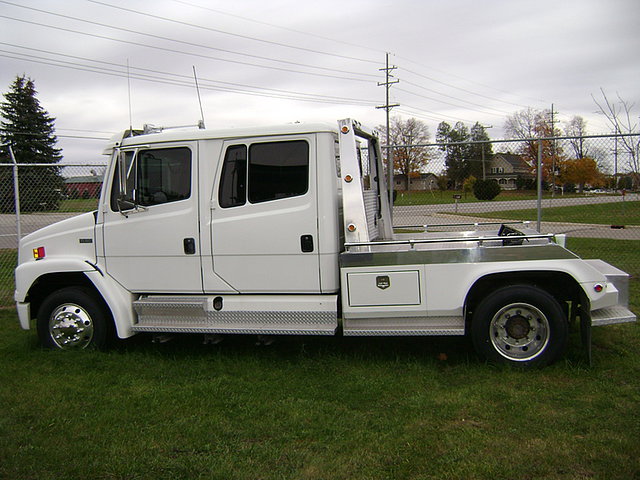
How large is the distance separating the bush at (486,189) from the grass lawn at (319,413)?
3355 millimetres

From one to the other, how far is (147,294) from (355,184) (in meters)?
2.52

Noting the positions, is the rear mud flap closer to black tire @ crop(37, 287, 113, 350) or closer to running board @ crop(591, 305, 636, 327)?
running board @ crop(591, 305, 636, 327)

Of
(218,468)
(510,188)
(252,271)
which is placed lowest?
(218,468)

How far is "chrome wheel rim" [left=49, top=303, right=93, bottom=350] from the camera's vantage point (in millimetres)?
5930

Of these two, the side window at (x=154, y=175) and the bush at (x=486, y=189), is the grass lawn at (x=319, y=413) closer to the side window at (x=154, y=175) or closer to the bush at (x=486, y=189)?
the side window at (x=154, y=175)

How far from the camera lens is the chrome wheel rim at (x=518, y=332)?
5.04 m

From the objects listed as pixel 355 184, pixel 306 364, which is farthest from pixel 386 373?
pixel 355 184

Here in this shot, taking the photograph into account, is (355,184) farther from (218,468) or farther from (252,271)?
(218,468)

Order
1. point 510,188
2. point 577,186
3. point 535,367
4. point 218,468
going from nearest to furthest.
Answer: point 218,468 < point 535,367 < point 510,188 < point 577,186

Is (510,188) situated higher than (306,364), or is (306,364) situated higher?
(510,188)

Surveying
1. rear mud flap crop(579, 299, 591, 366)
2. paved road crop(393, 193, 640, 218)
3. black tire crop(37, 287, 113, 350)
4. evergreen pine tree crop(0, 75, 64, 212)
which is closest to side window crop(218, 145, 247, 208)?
black tire crop(37, 287, 113, 350)

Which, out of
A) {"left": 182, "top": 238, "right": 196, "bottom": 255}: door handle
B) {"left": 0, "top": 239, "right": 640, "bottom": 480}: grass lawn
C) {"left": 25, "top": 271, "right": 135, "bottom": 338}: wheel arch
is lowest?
{"left": 0, "top": 239, "right": 640, "bottom": 480}: grass lawn

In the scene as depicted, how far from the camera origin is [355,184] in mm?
5246

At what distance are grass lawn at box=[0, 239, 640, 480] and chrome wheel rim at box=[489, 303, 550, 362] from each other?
0.66ft
